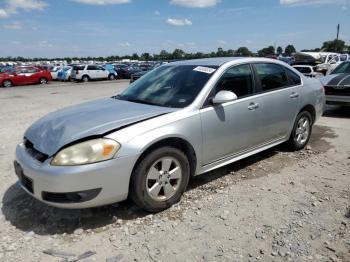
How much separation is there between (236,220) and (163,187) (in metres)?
0.82

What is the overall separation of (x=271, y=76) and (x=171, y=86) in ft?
5.32

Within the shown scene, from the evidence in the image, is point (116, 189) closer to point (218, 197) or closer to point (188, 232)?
point (188, 232)

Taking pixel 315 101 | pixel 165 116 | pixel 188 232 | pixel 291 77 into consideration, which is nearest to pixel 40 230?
pixel 188 232

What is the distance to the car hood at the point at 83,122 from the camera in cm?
324

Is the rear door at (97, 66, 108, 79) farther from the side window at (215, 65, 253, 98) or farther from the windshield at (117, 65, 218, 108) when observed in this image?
the side window at (215, 65, 253, 98)

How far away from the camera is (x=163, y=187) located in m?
3.57

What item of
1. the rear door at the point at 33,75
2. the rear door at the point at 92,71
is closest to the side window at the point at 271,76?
the rear door at the point at 33,75

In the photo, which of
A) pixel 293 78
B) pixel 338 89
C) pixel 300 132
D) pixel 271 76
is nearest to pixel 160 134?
pixel 271 76

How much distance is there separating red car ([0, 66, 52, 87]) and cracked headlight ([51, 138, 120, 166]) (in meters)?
24.8

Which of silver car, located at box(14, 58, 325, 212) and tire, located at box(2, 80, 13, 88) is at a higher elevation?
silver car, located at box(14, 58, 325, 212)

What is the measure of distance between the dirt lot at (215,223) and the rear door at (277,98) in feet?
1.98

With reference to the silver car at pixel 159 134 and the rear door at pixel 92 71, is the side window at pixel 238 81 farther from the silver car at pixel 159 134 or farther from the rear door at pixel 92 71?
the rear door at pixel 92 71

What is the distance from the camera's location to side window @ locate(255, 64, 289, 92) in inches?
186

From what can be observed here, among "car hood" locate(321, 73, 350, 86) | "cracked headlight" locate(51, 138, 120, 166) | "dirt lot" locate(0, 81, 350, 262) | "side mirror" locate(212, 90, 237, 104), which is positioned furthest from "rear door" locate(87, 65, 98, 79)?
"cracked headlight" locate(51, 138, 120, 166)
